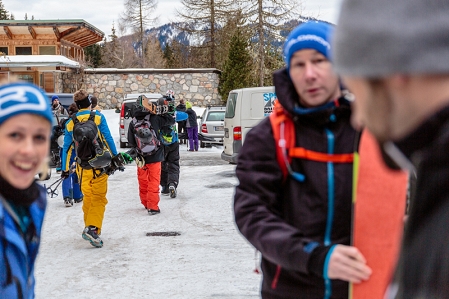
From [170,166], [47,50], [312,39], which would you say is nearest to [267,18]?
[47,50]

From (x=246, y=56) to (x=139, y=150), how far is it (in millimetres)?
24220

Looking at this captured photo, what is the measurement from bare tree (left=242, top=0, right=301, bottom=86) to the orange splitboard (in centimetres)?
2823

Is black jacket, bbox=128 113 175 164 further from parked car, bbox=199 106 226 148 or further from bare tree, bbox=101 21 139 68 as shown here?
bare tree, bbox=101 21 139 68

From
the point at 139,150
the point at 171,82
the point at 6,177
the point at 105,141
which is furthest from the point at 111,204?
the point at 171,82

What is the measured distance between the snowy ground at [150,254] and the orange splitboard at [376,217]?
339cm

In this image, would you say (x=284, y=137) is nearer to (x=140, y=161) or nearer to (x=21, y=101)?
(x=21, y=101)

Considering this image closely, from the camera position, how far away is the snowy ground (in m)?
5.49

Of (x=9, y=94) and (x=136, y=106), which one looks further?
(x=136, y=106)

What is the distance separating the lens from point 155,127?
9.88 meters

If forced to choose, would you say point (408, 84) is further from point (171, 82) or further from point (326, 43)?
point (171, 82)

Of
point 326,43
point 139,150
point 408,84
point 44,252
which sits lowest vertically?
point 44,252

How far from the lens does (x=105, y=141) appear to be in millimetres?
7672

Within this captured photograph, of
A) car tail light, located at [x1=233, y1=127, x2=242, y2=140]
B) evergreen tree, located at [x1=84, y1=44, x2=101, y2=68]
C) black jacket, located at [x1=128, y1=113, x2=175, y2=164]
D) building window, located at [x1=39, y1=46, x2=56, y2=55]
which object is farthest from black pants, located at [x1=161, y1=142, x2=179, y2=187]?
evergreen tree, located at [x1=84, y1=44, x2=101, y2=68]

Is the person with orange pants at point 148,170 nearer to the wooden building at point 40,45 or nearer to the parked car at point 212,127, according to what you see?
the parked car at point 212,127
